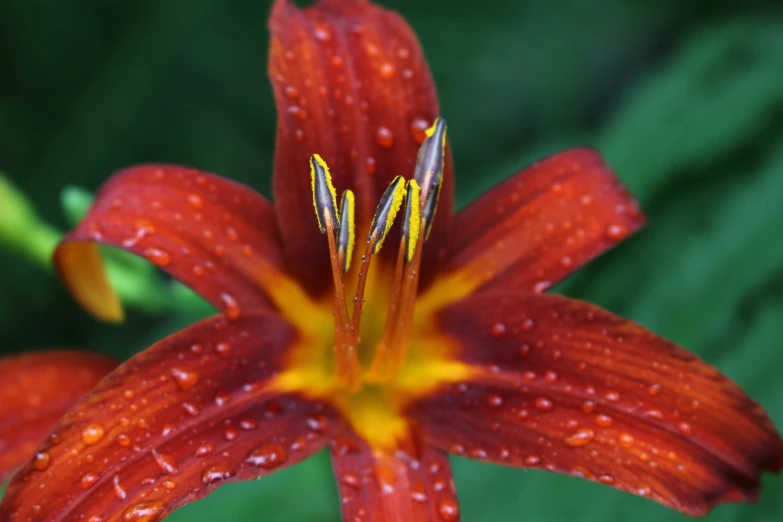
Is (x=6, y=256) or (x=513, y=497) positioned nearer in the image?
(x=513, y=497)

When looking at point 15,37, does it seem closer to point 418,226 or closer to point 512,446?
point 418,226

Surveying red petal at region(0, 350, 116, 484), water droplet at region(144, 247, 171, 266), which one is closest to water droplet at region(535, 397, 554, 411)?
water droplet at region(144, 247, 171, 266)

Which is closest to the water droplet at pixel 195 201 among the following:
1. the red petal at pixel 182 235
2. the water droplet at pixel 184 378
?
the red petal at pixel 182 235

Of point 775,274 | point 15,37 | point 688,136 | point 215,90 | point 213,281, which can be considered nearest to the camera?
point 213,281

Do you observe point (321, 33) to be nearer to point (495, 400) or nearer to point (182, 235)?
point (182, 235)

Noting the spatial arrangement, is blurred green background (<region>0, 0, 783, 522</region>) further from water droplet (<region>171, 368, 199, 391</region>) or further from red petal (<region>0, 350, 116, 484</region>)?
water droplet (<region>171, 368, 199, 391</region>)

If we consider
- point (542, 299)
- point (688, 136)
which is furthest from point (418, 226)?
point (688, 136)

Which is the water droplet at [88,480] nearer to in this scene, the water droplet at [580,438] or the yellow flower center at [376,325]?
the yellow flower center at [376,325]

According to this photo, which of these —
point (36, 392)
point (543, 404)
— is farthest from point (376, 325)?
point (36, 392)
